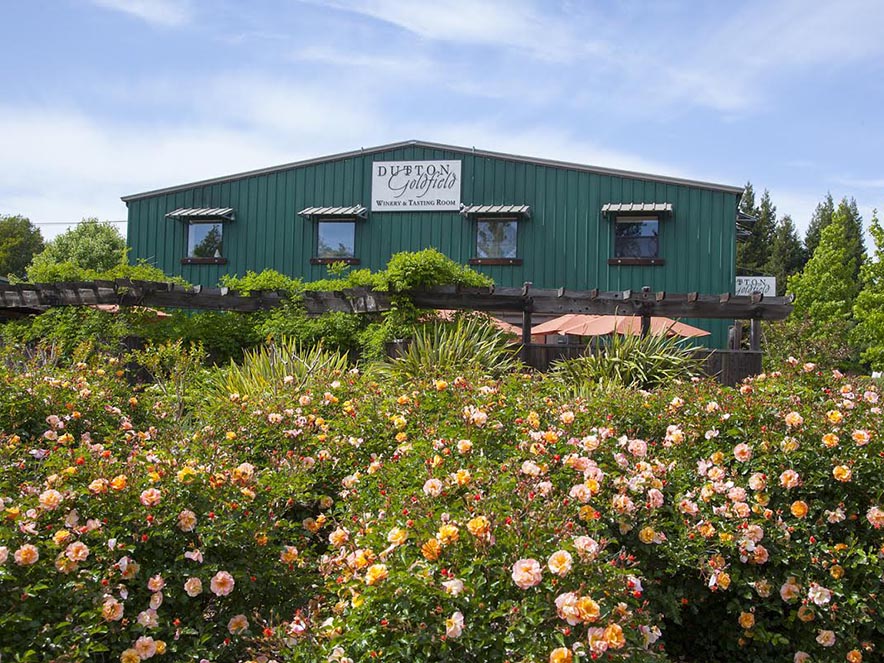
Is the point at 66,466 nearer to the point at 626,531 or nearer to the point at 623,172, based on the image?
the point at 626,531

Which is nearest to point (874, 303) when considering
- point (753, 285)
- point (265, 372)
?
point (753, 285)

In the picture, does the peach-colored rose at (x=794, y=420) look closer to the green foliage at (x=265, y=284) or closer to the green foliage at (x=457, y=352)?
the green foliage at (x=457, y=352)

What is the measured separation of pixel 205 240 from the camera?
67.0 ft

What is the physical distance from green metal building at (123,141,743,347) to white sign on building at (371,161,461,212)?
0.02 metres

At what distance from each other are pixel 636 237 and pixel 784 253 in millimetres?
38301

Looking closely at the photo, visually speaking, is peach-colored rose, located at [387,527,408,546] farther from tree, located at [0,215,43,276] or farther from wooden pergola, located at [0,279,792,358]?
tree, located at [0,215,43,276]

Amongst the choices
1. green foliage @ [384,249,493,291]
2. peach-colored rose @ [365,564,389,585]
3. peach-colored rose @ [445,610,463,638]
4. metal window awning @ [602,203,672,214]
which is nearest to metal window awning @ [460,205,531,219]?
metal window awning @ [602,203,672,214]

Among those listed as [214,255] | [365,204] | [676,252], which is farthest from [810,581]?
[214,255]

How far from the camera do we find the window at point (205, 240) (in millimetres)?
20312

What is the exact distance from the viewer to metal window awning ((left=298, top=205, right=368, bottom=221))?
19.1 metres

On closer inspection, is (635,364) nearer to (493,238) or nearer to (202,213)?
(493,238)

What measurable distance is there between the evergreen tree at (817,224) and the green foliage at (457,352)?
49.7 metres

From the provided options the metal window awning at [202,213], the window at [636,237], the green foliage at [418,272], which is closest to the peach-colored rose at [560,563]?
the green foliage at [418,272]

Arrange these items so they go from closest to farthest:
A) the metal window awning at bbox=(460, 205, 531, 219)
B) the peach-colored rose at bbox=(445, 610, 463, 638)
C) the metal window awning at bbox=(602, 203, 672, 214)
→ the peach-colored rose at bbox=(445, 610, 463, 638) → the metal window awning at bbox=(602, 203, 672, 214) → the metal window awning at bbox=(460, 205, 531, 219)
